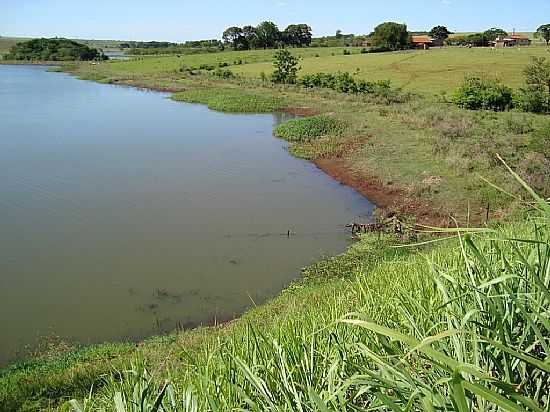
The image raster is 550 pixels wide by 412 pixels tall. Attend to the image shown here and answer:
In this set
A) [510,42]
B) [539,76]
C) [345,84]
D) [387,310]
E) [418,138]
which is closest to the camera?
[387,310]

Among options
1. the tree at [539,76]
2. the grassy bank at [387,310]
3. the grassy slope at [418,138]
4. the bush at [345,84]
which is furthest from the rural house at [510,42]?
the tree at [539,76]

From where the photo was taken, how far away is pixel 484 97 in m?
24.5

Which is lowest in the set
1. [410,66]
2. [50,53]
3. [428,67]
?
[428,67]

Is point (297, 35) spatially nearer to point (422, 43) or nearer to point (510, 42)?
point (422, 43)

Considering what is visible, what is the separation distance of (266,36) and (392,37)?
84.6ft

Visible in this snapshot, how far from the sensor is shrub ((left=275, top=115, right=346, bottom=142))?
69.5 feet

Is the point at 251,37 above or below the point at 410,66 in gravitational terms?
above

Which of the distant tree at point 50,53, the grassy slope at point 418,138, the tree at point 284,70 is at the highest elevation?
the distant tree at point 50,53

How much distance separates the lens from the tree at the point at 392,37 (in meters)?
57.6

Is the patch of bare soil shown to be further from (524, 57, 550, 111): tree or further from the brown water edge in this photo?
(524, 57, 550, 111): tree

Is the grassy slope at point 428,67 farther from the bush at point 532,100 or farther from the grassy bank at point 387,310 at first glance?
the bush at point 532,100

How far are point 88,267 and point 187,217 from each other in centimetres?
314

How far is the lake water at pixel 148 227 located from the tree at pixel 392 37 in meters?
40.1

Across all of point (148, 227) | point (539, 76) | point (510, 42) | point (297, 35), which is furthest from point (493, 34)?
point (148, 227)
